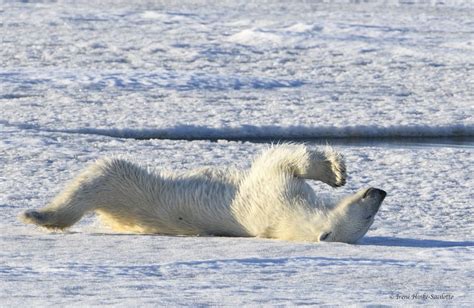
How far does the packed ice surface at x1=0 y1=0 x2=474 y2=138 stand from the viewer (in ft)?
33.0

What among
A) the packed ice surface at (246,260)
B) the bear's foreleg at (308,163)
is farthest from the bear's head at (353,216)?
the bear's foreleg at (308,163)

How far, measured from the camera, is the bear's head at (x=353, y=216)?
4.70 meters

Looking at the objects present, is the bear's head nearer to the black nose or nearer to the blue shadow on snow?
the black nose

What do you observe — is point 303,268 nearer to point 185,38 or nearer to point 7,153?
point 7,153

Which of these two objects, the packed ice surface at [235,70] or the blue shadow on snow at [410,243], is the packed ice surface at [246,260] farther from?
the packed ice surface at [235,70]

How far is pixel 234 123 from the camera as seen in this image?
32.3ft

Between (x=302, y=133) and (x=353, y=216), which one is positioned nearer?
(x=353, y=216)

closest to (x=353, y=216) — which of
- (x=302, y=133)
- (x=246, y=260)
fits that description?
(x=246, y=260)

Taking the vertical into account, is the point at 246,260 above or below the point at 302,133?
above

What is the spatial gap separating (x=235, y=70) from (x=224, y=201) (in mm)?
8254

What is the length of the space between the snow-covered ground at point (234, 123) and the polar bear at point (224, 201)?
16 centimetres

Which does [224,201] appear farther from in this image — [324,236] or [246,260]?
[246,260]

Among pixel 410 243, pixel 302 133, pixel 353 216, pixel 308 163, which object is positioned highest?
pixel 308 163

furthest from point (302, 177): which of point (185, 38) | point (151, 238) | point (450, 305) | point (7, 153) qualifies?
point (185, 38)
